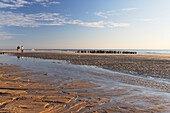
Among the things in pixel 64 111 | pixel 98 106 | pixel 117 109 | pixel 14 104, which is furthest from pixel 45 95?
pixel 117 109

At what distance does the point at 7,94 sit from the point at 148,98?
613 cm

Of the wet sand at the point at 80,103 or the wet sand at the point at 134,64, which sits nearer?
the wet sand at the point at 80,103

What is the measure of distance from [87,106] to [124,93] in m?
2.46

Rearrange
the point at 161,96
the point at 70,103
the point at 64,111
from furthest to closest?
the point at 161,96
the point at 70,103
the point at 64,111

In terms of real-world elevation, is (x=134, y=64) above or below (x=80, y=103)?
above

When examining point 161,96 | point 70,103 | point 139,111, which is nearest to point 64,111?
point 70,103

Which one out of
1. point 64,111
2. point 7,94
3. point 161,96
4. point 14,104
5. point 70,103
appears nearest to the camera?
point 64,111

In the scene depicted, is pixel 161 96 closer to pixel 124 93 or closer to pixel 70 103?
pixel 124 93

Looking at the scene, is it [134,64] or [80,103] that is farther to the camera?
[134,64]

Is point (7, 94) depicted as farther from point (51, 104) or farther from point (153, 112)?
point (153, 112)

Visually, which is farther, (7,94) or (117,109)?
(7,94)

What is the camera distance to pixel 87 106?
4.74 meters

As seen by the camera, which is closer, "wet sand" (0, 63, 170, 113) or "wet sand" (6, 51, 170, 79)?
"wet sand" (0, 63, 170, 113)

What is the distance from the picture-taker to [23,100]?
16.5 feet
